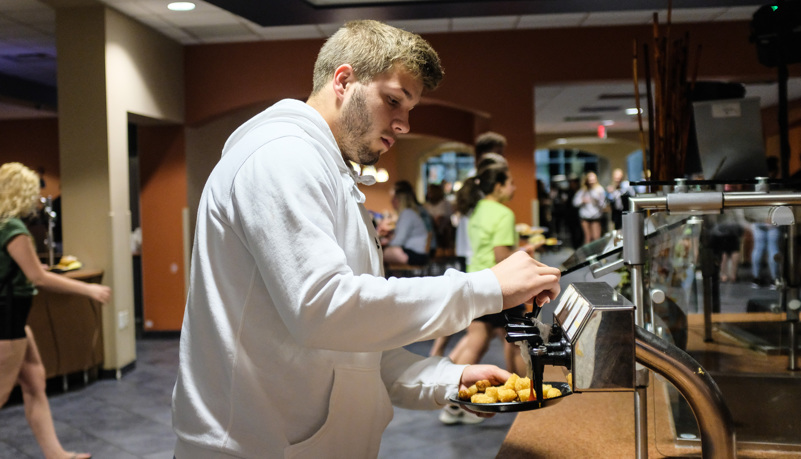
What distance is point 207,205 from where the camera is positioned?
1073 millimetres

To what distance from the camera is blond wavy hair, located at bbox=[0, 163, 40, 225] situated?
3561 millimetres

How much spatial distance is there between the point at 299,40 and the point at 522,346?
6432 mm

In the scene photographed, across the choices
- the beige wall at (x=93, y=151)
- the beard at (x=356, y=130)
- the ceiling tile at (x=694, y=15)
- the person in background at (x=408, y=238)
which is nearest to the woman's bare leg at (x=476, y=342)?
the beard at (x=356, y=130)

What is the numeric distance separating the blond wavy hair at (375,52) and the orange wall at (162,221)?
6.33m

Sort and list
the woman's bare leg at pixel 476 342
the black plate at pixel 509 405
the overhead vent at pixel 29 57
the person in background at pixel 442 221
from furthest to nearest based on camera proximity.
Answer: the person in background at pixel 442 221 < the overhead vent at pixel 29 57 < the woman's bare leg at pixel 476 342 < the black plate at pixel 509 405

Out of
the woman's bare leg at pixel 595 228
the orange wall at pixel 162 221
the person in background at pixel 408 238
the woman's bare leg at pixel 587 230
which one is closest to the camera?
the person in background at pixel 408 238

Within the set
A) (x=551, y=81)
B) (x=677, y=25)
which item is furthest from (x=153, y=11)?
(x=677, y=25)

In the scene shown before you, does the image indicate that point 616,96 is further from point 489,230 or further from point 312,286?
point 312,286

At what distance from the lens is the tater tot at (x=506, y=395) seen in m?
1.13

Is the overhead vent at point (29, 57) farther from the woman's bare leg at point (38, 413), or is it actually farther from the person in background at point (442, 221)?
the woman's bare leg at point (38, 413)

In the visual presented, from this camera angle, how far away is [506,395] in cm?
114

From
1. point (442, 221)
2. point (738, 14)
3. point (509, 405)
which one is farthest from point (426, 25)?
point (509, 405)

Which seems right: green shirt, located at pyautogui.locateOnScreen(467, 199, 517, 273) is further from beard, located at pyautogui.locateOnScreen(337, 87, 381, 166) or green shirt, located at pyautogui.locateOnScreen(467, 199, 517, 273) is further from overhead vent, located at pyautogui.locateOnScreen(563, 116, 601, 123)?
overhead vent, located at pyautogui.locateOnScreen(563, 116, 601, 123)

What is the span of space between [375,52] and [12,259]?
3101 millimetres
